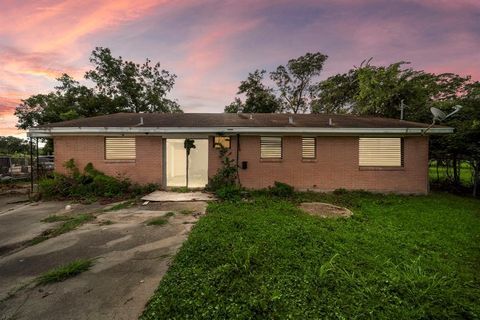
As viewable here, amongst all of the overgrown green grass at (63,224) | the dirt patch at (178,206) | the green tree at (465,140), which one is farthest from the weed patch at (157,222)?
the green tree at (465,140)

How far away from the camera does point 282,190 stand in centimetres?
859

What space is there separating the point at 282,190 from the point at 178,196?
13.7 ft

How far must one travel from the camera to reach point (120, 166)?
30.1 feet

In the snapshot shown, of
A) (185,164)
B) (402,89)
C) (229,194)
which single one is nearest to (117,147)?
(185,164)

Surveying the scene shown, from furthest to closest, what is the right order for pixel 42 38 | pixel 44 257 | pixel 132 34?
pixel 132 34 < pixel 42 38 < pixel 44 257

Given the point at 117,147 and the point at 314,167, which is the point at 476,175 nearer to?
the point at 314,167

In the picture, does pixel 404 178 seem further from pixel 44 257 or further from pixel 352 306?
pixel 44 257

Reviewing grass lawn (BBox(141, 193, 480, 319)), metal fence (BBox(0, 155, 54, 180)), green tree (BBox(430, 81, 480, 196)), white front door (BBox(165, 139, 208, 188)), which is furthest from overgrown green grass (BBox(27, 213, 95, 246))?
green tree (BBox(430, 81, 480, 196))

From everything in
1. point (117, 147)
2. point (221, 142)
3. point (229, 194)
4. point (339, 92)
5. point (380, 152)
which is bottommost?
point (229, 194)

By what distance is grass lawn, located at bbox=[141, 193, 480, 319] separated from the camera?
2.29 meters

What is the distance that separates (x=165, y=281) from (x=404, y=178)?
34.5ft

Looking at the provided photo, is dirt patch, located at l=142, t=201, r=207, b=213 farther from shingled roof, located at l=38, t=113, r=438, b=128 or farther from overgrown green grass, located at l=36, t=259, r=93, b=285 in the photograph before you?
shingled roof, located at l=38, t=113, r=438, b=128

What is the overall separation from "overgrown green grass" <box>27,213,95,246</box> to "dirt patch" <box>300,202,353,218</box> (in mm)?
6319

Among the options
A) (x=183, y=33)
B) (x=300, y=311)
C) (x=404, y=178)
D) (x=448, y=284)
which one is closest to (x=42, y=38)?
(x=183, y=33)
